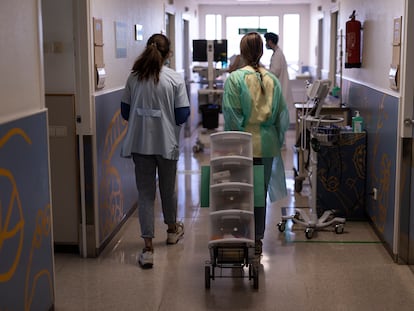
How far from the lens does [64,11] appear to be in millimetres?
4266

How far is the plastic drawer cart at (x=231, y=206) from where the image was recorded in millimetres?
3861

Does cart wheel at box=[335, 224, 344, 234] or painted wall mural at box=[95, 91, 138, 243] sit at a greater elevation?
painted wall mural at box=[95, 91, 138, 243]

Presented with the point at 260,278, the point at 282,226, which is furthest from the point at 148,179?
the point at 282,226

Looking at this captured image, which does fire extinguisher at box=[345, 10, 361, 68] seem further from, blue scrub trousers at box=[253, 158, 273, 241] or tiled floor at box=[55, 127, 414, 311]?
blue scrub trousers at box=[253, 158, 273, 241]

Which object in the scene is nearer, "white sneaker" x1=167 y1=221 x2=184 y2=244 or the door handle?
the door handle

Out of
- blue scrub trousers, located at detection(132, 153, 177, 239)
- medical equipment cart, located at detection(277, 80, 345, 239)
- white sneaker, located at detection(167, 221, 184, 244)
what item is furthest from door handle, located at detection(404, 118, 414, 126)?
white sneaker, located at detection(167, 221, 184, 244)

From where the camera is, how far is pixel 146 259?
433 cm

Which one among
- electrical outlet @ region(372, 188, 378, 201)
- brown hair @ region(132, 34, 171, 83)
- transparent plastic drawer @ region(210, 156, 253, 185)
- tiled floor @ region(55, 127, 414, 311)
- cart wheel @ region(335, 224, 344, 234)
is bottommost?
tiled floor @ region(55, 127, 414, 311)

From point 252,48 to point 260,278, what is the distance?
1508mm

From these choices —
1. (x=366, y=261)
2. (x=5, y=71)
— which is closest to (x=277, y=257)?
(x=366, y=261)

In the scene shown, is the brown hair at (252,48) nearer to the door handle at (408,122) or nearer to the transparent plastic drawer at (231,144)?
the transparent plastic drawer at (231,144)

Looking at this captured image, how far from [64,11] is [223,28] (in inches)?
361

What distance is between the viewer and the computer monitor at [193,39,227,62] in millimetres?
9578

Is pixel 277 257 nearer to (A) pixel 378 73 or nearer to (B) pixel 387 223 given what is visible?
(B) pixel 387 223
